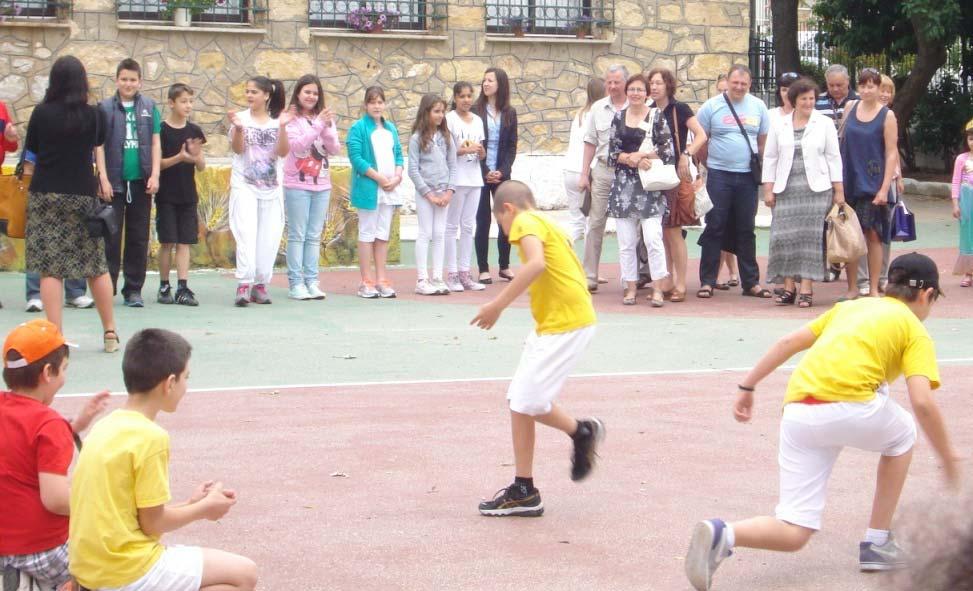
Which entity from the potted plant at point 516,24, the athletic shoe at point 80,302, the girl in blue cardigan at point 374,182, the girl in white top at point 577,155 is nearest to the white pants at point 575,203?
the girl in white top at point 577,155

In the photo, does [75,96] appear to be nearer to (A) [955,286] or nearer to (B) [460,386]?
(B) [460,386]

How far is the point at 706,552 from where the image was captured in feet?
16.0

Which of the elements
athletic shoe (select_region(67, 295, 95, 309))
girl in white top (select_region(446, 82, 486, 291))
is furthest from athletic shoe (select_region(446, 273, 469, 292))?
athletic shoe (select_region(67, 295, 95, 309))

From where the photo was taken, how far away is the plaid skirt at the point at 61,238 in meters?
9.39

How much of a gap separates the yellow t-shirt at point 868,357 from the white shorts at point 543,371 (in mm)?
1229

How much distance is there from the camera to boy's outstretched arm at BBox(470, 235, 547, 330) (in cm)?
577

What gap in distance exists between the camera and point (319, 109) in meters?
12.5

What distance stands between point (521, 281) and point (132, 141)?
260 inches

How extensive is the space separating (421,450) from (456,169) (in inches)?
243

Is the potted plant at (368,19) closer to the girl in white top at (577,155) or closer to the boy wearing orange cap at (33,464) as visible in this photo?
the girl in white top at (577,155)

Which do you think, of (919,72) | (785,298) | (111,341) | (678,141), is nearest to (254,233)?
(111,341)

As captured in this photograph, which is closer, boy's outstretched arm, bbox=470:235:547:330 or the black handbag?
boy's outstretched arm, bbox=470:235:547:330

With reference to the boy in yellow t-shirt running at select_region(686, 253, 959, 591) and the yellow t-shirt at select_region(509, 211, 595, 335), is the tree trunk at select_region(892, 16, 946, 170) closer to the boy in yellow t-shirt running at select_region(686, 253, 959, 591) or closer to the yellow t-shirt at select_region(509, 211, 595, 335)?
the yellow t-shirt at select_region(509, 211, 595, 335)

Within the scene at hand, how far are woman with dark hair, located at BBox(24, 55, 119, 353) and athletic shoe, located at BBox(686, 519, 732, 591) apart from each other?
5.61 metres
